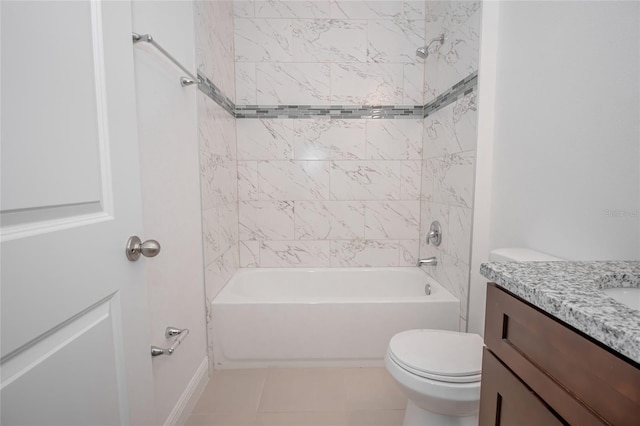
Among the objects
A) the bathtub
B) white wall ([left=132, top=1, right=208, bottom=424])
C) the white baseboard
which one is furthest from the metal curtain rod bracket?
the white baseboard

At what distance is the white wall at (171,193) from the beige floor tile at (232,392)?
0.26 feet

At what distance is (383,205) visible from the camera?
2.53 m

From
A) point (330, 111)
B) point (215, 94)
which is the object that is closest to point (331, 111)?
point (330, 111)

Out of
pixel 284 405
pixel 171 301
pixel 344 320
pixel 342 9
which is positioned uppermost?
pixel 342 9

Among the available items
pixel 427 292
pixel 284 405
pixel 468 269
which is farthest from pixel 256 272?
pixel 468 269

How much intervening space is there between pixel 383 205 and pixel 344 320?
42.0 inches

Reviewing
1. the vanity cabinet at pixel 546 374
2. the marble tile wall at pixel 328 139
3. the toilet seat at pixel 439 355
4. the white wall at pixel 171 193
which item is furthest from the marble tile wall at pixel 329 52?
the vanity cabinet at pixel 546 374

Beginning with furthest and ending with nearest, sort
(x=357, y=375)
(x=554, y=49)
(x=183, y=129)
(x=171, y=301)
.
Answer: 1. (x=357, y=375)
2. (x=183, y=129)
3. (x=171, y=301)
4. (x=554, y=49)

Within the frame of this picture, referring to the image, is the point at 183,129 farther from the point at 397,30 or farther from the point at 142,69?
the point at 397,30

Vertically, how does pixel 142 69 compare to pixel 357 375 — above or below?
above

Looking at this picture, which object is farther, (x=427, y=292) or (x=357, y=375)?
(x=427, y=292)

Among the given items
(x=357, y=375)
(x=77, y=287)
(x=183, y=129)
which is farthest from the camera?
(x=357, y=375)

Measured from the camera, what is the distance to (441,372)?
111 centimetres

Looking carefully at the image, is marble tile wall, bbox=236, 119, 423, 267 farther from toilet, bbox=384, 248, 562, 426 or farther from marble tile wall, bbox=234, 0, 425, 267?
toilet, bbox=384, 248, 562, 426
